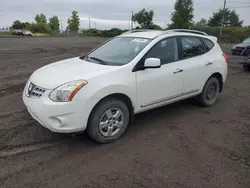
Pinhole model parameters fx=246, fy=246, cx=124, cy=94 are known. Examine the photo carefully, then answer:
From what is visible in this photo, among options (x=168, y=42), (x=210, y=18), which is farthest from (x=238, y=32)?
(x=168, y=42)

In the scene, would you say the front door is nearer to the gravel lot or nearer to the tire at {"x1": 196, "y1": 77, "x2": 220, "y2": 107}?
the gravel lot

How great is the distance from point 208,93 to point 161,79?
70.8 inches

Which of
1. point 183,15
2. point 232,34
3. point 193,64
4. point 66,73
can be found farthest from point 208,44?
point 232,34

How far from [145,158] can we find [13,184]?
171 centimetres

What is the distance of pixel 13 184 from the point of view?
9.42 feet

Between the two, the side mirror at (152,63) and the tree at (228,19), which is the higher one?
the tree at (228,19)

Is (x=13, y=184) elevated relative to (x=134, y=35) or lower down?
lower down

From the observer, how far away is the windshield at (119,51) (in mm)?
4203

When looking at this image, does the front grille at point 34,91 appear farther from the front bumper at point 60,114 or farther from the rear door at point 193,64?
the rear door at point 193,64

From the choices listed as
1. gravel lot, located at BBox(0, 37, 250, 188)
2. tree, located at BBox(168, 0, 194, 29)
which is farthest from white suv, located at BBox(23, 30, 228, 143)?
tree, located at BBox(168, 0, 194, 29)

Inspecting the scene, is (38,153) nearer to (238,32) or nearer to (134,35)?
(134,35)

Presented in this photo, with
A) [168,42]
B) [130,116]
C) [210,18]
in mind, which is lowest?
[130,116]

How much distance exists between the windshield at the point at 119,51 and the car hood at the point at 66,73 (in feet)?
0.93

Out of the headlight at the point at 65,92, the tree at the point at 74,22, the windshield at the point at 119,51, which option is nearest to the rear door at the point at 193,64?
the windshield at the point at 119,51
